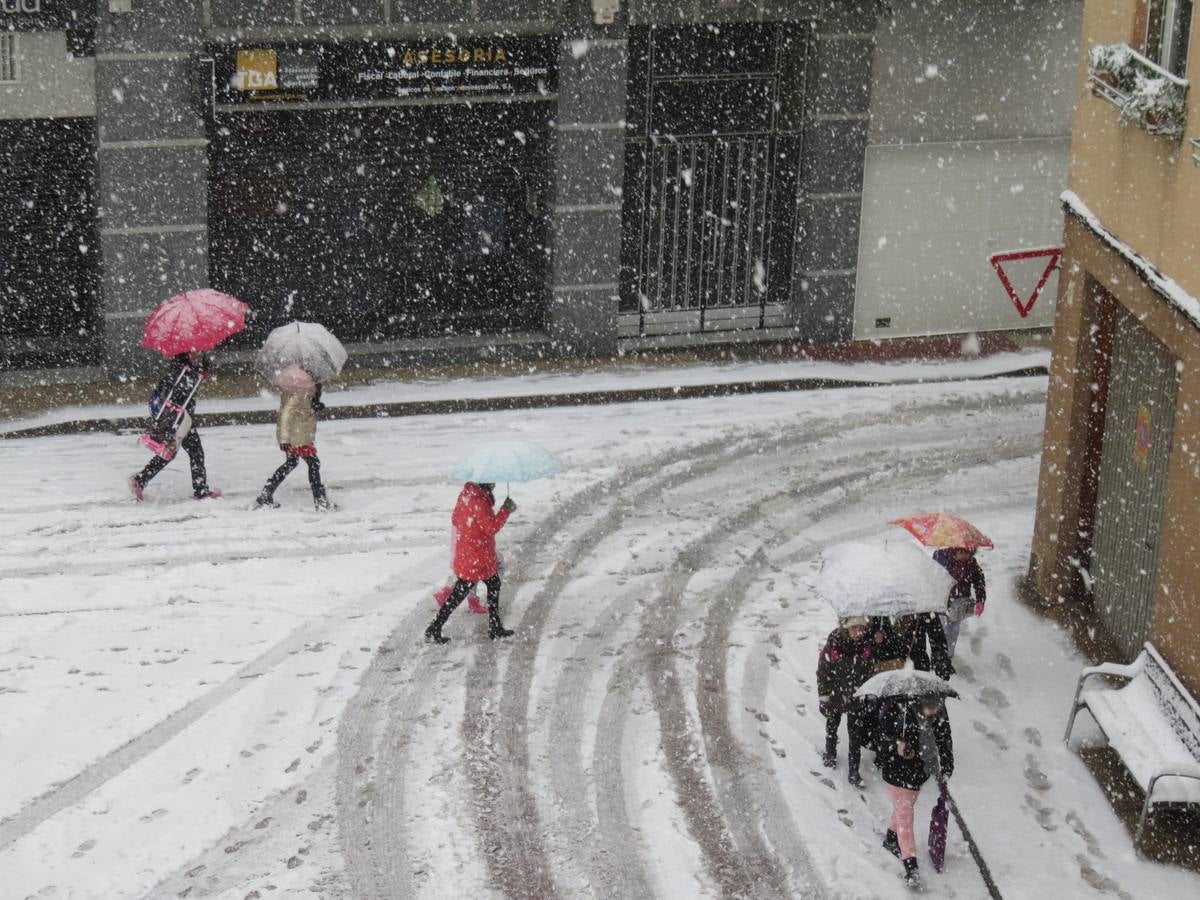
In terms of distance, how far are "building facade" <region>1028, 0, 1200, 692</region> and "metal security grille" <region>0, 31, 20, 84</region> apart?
32.0 feet

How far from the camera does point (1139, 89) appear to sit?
11.4 metres

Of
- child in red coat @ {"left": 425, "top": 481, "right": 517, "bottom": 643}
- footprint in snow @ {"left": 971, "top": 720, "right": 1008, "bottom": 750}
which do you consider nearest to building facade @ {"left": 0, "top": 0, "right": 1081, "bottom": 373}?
child in red coat @ {"left": 425, "top": 481, "right": 517, "bottom": 643}

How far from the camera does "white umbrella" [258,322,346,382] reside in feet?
46.6

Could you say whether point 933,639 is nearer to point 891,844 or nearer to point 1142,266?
point 891,844

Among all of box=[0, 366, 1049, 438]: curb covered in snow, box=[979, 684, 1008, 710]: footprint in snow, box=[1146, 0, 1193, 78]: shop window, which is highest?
box=[1146, 0, 1193, 78]: shop window

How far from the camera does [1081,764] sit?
11438 mm

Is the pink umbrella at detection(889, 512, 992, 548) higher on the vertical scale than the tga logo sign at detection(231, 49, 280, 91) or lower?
lower

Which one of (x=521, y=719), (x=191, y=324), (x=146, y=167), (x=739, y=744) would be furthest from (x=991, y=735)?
(x=146, y=167)

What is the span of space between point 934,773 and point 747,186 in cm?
1126

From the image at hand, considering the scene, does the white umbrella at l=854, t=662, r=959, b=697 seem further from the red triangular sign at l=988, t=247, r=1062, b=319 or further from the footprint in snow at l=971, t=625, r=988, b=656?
the red triangular sign at l=988, t=247, r=1062, b=319

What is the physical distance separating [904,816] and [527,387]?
9348 millimetres

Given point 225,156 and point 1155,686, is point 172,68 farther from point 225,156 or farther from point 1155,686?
point 1155,686

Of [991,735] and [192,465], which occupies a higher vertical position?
[192,465]

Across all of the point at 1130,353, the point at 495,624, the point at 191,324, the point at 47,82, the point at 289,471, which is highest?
the point at 47,82
